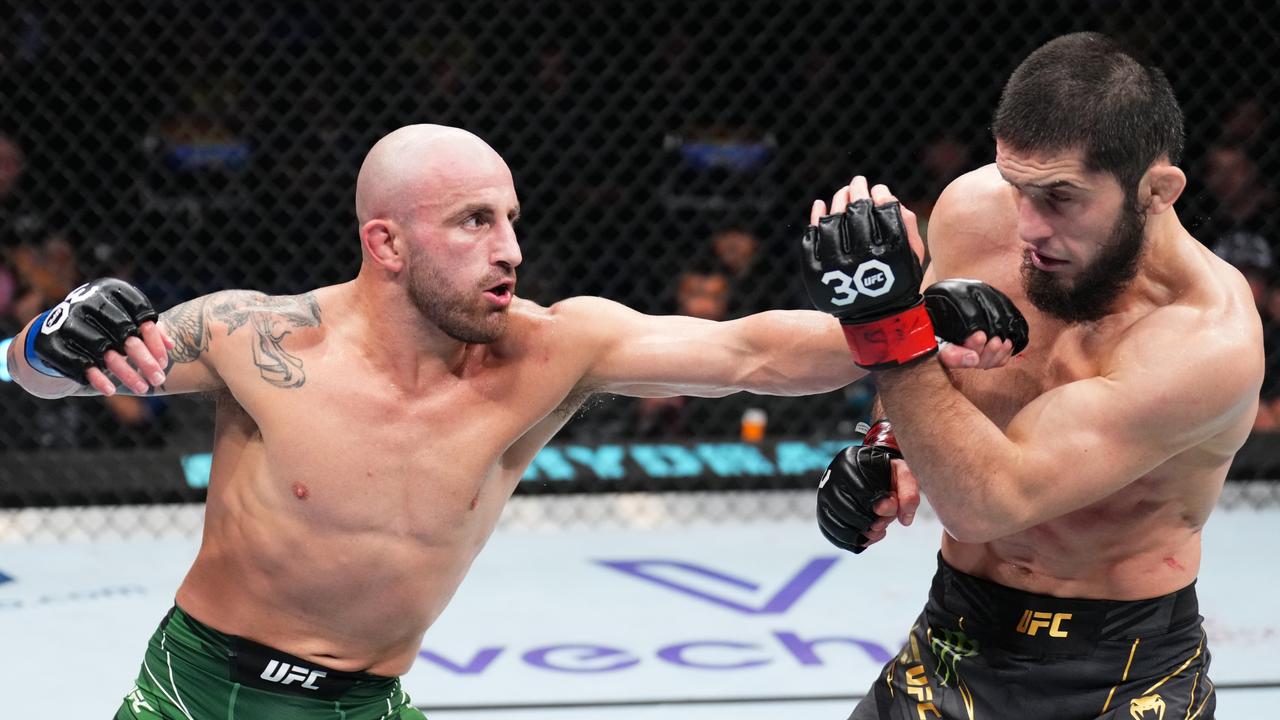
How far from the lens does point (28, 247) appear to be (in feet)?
15.5

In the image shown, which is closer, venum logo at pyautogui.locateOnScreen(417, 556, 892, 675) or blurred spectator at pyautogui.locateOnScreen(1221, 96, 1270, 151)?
venum logo at pyautogui.locateOnScreen(417, 556, 892, 675)

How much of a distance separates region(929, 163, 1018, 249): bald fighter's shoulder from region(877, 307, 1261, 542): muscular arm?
307mm

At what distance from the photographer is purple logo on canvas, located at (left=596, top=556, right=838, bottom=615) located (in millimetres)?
3760

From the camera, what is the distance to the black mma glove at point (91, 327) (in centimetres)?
174

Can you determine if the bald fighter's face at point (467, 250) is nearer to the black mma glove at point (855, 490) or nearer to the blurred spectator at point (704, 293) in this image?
the black mma glove at point (855, 490)

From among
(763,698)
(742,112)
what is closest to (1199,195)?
(742,112)

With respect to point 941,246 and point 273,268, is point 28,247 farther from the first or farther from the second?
point 941,246

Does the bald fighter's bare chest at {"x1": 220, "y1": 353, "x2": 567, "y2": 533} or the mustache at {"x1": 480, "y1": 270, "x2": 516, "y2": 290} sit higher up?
the mustache at {"x1": 480, "y1": 270, "x2": 516, "y2": 290}

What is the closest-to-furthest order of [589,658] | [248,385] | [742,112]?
[248,385] → [589,658] → [742,112]

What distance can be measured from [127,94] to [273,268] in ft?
2.52

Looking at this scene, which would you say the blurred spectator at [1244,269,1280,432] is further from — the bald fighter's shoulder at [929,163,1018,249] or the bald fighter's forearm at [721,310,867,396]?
the bald fighter's forearm at [721,310,867,396]

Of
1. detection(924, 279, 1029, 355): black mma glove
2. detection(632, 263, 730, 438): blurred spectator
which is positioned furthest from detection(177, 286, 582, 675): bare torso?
detection(632, 263, 730, 438): blurred spectator

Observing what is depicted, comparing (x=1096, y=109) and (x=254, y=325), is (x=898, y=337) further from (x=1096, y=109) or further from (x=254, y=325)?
(x=254, y=325)

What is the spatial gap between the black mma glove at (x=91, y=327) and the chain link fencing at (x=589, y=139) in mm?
2851
